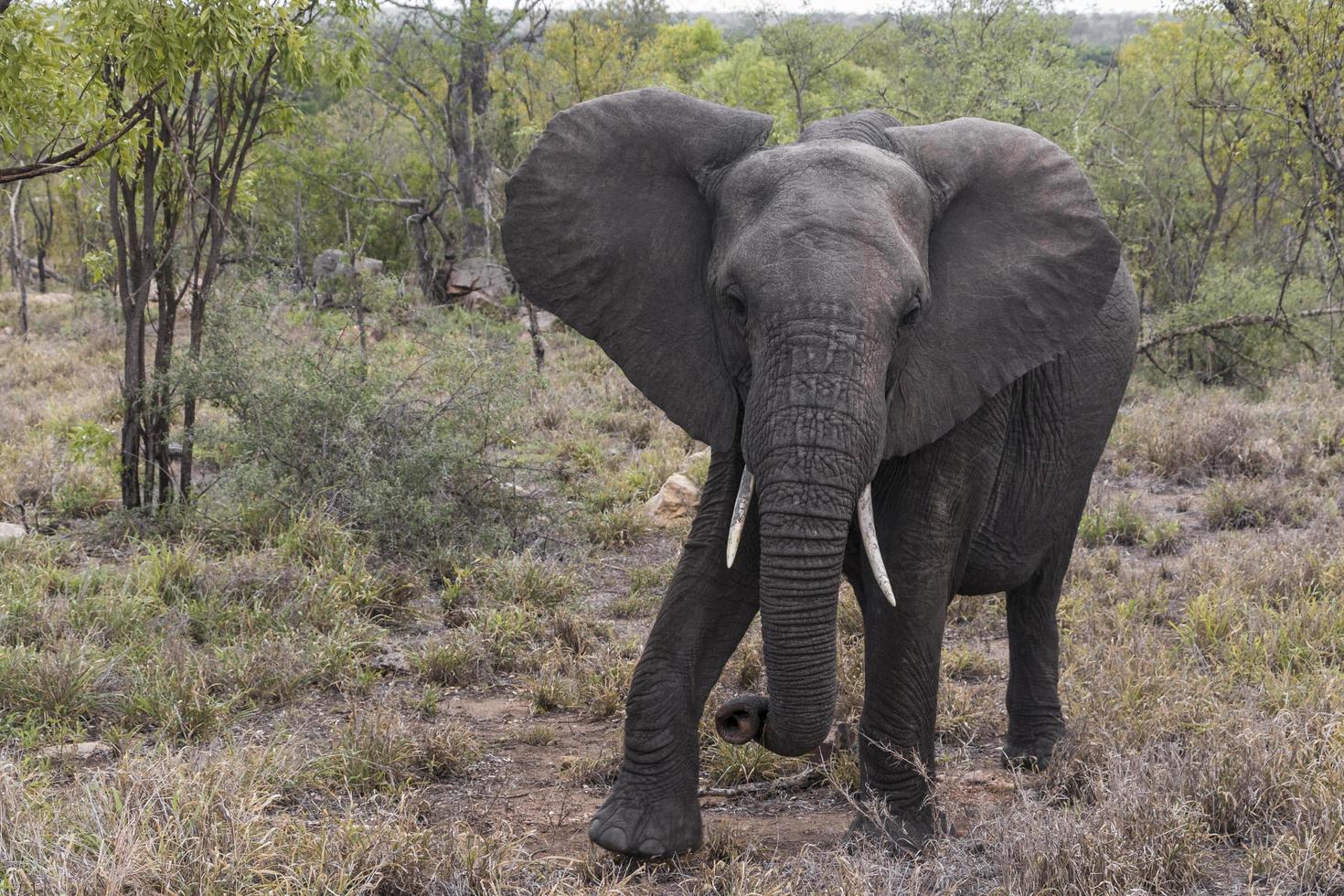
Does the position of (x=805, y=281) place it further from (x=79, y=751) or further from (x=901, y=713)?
(x=79, y=751)

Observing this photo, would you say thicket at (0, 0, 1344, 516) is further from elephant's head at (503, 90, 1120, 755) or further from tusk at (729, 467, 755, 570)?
tusk at (729, 467, 755, 570)

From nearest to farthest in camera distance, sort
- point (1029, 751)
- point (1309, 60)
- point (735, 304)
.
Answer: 1. point (735, 304)
2. point (1029, 751)
3. point (1309, 60)

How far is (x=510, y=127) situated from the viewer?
17.3 meters

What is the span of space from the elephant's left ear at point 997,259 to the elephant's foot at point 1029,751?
162 centimetres

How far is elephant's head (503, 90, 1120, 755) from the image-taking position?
2932 millimetres

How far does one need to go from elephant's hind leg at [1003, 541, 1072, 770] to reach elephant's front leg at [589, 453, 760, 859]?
1419 millimetres

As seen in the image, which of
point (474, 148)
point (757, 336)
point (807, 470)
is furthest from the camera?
point (474, 148)

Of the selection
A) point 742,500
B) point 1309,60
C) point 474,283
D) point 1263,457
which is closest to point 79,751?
point 742,500

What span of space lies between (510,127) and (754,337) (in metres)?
15.0

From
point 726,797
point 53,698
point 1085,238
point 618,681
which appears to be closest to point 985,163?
point 1085,238

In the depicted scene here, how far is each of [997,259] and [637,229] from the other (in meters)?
0.99

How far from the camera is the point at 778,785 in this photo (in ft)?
13.8

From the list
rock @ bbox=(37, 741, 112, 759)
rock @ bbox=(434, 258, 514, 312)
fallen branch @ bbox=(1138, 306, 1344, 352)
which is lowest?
rock @ bbox=(37, 741, 112, 759)

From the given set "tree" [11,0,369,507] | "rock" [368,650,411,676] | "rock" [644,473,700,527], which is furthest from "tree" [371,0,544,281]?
"rock" [368,650,411,676]
